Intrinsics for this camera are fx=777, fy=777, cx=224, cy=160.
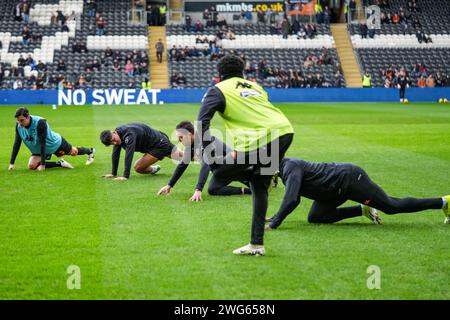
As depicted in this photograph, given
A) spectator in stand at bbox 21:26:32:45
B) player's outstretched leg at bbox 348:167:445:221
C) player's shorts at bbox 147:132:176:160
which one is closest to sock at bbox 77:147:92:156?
player's shorts at bbox 147:132:176:160

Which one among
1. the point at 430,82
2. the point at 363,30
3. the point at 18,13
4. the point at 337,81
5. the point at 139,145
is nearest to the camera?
the point at 139,145

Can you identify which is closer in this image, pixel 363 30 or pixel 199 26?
pixel 199 26

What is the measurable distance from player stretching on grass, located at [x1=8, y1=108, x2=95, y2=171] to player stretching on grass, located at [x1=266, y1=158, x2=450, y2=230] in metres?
7.45

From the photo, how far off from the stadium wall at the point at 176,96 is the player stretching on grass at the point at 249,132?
4131cm

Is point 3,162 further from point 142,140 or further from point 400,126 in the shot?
point 400,126

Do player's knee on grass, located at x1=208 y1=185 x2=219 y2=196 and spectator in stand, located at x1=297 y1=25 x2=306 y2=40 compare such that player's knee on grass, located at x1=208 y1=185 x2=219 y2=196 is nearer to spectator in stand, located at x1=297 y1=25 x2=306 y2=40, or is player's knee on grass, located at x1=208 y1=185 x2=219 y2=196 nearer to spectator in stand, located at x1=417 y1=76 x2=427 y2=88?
spectator in stand, located at x1=417 y1=76 x2=427 y2=88

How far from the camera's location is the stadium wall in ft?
157

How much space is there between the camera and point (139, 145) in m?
15.2

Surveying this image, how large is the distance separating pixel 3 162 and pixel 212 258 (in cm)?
1118

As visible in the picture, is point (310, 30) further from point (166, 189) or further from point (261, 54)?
point (166, 189)

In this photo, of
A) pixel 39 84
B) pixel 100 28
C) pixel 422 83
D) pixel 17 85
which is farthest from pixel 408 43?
pixel 17 85

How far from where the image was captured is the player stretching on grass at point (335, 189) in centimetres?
943

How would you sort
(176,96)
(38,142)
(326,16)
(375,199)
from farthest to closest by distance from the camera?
(326,16) → (176,96) → (38,142) → (375,199)

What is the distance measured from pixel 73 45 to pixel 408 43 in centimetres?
2531
